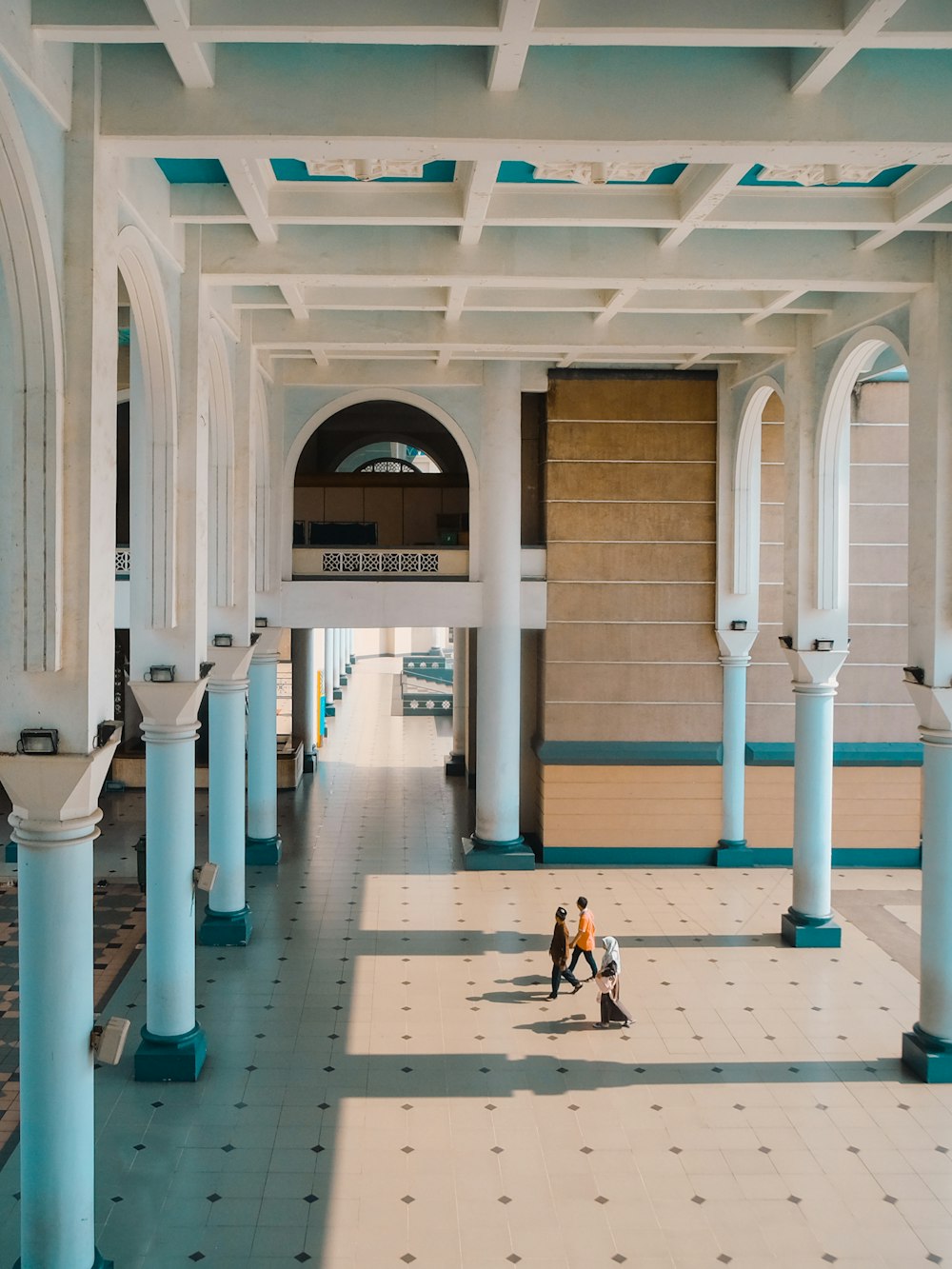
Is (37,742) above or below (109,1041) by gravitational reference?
above

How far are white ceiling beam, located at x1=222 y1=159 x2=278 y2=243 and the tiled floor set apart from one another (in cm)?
726

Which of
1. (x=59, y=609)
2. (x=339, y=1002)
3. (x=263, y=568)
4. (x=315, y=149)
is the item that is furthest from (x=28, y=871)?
(x=263, y=568)

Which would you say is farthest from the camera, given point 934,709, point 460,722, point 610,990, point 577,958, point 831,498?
point 460,722

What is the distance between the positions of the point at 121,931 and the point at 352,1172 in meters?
6.55

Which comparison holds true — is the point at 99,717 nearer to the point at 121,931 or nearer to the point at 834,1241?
the point at 834,1241

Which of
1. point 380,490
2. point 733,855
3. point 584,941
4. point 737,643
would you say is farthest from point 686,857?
point 380,490

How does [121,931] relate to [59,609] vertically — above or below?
below

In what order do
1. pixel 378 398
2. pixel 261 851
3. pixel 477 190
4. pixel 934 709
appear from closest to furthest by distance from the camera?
pixel 477 190, pixel 934 709, pixel 261 851, pixel 378 398

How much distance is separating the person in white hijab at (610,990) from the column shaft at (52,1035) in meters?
5.73

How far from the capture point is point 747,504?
17641 millimetres

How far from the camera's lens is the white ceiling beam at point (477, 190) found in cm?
796

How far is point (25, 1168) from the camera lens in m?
6.80

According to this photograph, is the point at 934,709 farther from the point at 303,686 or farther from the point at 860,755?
the point at 303,686

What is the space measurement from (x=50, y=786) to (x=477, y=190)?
5082 mm
